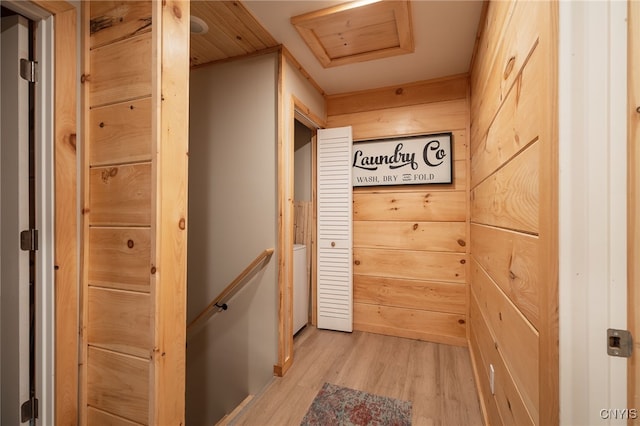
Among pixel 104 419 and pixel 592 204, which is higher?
pixel 592 204

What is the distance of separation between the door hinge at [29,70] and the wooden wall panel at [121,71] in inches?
6.7

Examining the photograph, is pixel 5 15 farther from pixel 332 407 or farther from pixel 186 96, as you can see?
pixel 332 407

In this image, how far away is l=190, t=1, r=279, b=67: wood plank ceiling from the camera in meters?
1.72

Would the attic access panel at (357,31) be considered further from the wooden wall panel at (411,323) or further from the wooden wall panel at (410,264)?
the wooden wall panel at (411,323)

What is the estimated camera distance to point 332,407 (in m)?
1.74

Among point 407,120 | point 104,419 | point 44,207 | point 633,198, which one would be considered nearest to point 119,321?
point 104,419

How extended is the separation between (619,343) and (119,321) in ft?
5.24

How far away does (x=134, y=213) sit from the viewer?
1.16m

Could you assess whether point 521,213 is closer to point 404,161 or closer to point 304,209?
point 404,161

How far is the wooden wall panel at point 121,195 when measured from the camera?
3.72 feet

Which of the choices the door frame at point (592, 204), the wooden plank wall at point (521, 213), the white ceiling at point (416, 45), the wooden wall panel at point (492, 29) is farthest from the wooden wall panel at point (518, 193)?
the white ceiling at point (416, 45)

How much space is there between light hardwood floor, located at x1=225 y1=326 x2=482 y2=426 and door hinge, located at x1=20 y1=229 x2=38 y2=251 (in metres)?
1.37

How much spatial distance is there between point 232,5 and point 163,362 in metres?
1.94

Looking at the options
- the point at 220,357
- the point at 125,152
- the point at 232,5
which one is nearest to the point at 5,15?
the point at 125,152
